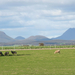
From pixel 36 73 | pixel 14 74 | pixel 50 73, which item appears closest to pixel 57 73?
pixel 50 73

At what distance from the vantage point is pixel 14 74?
39.6ft

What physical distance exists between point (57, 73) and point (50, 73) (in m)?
0.43

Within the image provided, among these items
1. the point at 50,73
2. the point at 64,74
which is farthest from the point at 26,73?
the point at 64,74

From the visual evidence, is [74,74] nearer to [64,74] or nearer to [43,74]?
[64,74]

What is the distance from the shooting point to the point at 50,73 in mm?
12234

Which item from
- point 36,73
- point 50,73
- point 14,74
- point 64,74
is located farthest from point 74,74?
point 14,74

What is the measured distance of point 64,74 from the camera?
1194cm

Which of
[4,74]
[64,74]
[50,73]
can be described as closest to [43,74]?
[50,73]

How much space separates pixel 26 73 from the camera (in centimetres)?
1238

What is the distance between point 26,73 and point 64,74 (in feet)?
7.75

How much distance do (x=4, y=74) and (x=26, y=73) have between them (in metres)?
1.37

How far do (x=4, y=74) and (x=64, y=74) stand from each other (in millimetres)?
3640

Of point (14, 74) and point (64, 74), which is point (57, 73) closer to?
point (64, 74)

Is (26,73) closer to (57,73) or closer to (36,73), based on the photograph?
(36,73)
